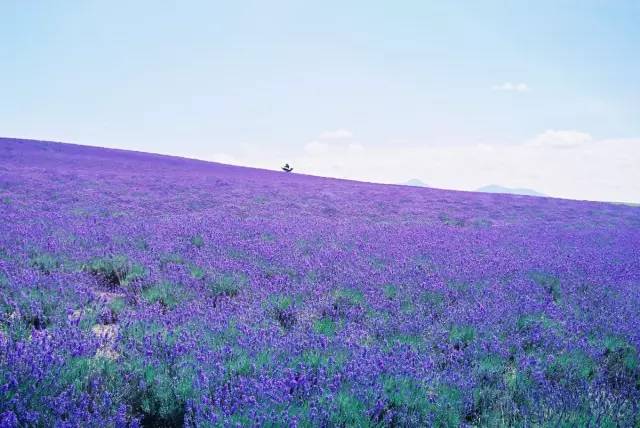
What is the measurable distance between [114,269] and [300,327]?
2.38 m

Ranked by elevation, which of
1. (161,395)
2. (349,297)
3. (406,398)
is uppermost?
(349,297)

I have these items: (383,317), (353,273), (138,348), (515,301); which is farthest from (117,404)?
(515,301)

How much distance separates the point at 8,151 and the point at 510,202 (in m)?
21.0

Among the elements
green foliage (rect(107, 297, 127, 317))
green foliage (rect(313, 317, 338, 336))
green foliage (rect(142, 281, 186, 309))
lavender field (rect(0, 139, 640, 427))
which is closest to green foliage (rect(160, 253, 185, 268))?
lavender field (rect(0, 139, 640, 427))

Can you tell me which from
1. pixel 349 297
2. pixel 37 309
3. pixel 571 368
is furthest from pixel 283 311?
pixel 571 368

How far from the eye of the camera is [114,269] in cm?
436

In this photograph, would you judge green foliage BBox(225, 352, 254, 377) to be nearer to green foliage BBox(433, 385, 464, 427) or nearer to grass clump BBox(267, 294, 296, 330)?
grass clump BBox(267, 294, 296, 330)

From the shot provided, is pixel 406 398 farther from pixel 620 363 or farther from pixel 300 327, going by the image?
pixel 620 363

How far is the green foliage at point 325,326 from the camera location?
316 centimetres

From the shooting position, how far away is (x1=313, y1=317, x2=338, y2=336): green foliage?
3160 millimetres

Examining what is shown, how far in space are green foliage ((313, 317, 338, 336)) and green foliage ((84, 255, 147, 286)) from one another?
2.00 metres

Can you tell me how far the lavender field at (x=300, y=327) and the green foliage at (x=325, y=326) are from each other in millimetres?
22

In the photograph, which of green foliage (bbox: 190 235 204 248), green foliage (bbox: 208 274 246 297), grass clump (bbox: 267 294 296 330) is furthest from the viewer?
green foliage (bbox: 190 235 204 248)

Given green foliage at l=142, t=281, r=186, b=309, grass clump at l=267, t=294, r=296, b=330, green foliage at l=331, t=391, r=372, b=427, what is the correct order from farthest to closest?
green foliage at l=142, t=281, r=186, b=309, grass clump at l=267, t=294, r=296, b=330, green foliage at l=331, t=391, r=372, b=427
